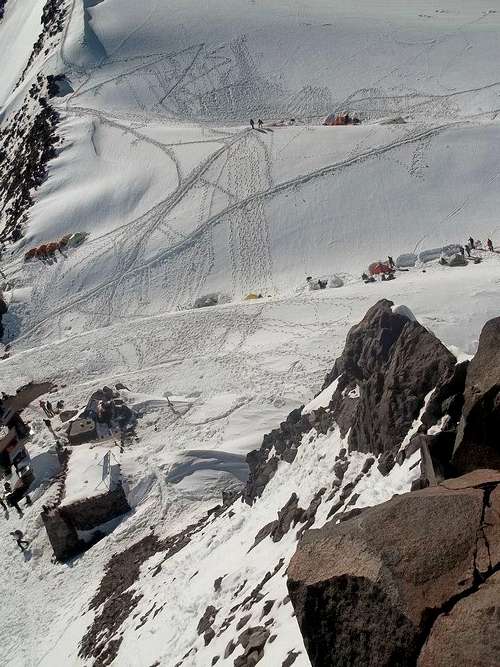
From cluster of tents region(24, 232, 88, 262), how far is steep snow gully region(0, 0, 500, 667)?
0.22 meters

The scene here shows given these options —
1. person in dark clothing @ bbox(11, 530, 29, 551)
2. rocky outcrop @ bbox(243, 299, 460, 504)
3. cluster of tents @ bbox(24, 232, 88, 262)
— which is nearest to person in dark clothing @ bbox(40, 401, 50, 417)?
person in dark clothing @ bbox(11, 530, 29, 551)

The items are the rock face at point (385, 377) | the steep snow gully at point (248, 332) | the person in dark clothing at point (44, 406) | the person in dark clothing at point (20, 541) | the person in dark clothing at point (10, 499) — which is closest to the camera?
the steep snow gully at point (248, 332)

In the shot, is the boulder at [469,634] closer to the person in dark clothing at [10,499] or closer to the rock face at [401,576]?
the rock face at [401,576]

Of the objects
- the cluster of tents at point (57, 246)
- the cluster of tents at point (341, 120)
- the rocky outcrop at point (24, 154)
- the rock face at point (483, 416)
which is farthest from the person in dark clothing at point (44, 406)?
the cluster of tents at point (341, 120)

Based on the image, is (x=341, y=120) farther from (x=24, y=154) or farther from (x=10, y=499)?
(x=10, y=499)

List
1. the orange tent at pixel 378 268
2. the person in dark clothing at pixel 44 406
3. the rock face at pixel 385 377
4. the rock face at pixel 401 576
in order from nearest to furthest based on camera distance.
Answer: the rock face at pixel 401 576, the rock face at pixel 385 377, the person in dark clothing at pixel 44 406, the orange tent at pixel 378 268

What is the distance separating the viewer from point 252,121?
42.1 meters

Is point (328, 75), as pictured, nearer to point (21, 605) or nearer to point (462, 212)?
point (462, 212)

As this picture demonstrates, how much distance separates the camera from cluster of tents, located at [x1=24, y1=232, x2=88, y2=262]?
1544 inches

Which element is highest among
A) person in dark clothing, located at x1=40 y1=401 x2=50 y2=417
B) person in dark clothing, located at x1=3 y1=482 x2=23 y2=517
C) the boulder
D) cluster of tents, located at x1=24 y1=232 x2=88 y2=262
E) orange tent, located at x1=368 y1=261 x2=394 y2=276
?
cluster of tents, located at x1=24 y1=232 x2=88 y2=262

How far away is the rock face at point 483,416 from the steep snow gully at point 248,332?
0.13 ft

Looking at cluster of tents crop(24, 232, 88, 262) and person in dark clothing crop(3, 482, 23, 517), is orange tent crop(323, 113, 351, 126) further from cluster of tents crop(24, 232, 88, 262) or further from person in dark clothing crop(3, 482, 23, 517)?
person in dark clothing crop(3, 482, 23, 517)

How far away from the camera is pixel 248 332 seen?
28.5 metres

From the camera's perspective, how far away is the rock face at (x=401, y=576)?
560 centimetres
